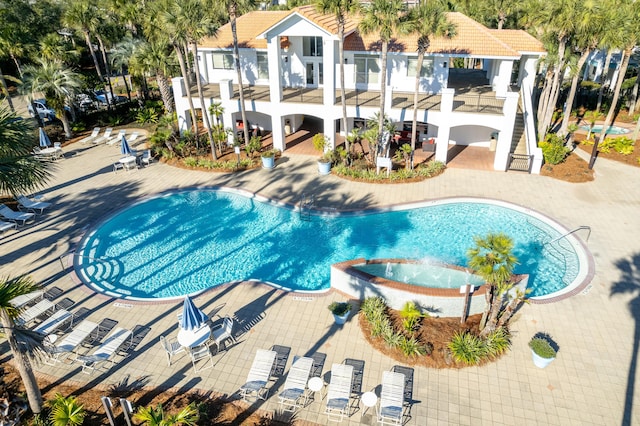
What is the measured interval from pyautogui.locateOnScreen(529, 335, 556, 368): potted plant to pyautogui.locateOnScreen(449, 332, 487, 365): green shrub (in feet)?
4.62

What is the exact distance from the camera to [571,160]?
26.2m

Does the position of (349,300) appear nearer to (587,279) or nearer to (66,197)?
A: (587,279)

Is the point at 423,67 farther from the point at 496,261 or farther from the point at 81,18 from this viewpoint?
the point at 81,18

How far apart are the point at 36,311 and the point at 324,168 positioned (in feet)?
53.4

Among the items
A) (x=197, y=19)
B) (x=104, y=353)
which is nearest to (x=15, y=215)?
(x=104, y=353)

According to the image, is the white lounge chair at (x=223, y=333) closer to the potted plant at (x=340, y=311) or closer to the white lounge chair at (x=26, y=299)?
the potted plant at (x=340, y=311)

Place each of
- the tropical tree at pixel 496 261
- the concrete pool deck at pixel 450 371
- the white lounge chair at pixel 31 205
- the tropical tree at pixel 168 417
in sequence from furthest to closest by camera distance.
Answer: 1. the white lounge chair at pixel 31 205
2. the tropical tree at pixel 496 261
3. the concrete pool deck at pixel 450 371
4. the tropical tree at pixel 168 417

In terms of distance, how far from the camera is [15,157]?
1255 centimetres

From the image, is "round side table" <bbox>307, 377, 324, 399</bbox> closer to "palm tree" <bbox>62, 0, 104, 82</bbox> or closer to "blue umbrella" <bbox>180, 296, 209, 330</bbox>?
"blue umbrella" <bbox>180, 296, 209, 330</bbox>

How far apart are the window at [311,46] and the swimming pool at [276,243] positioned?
13.0 meters

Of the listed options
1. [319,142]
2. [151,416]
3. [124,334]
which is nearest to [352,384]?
[151,416]

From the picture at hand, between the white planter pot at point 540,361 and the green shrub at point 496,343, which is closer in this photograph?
the white planter pot at point 540,361

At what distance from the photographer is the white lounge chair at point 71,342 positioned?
13211mm

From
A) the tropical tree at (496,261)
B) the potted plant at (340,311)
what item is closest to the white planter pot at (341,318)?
the potted plant at (340,311)
